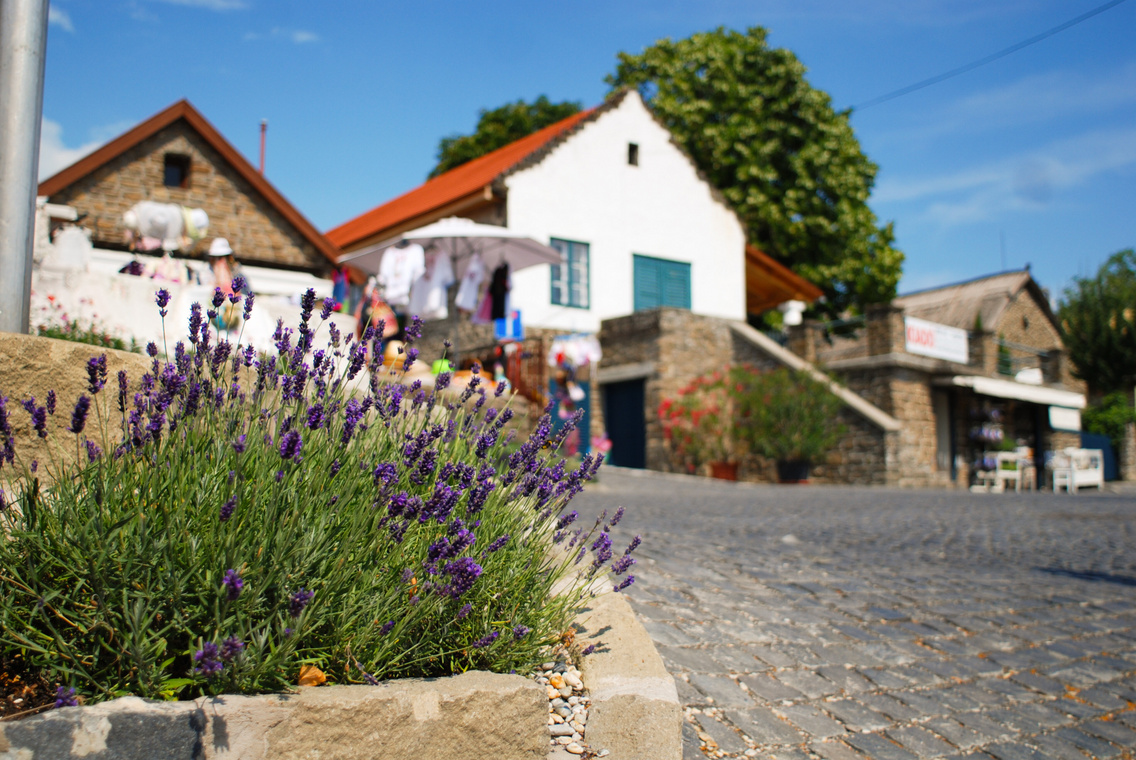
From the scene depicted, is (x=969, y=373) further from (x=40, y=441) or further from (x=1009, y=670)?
(x=40, y=441)

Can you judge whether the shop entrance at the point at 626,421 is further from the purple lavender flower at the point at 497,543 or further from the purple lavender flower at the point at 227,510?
the purple lavender flower at the point at 227,510

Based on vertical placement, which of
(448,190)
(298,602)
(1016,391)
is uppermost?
(448,190)

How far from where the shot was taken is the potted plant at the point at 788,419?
15992mm

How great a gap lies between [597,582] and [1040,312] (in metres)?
39.0

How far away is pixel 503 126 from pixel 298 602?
98.5 ft

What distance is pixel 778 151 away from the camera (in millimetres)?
23984

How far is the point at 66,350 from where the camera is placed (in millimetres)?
3088

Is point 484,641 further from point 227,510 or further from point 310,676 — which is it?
point 227,510

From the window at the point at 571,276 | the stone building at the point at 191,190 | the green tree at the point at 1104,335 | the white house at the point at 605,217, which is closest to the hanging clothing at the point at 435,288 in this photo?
the white house at the point at 605,217

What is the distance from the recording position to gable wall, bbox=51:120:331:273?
1634cm

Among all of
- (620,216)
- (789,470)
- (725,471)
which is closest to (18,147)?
(725,471)

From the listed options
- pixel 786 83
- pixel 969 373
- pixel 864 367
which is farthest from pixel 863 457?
pixel 786 83

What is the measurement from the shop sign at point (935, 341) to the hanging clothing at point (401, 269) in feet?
36.7

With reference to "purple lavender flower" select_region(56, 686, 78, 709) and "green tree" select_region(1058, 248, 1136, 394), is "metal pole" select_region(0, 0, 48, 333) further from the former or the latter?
"green tree" select_region(1058, 248, 1136, 394)
